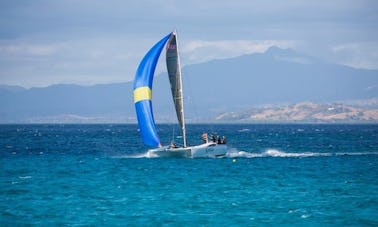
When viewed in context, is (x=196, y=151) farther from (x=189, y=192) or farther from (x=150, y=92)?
(x=189, y=192)

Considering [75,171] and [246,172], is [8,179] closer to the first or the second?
[75,171]

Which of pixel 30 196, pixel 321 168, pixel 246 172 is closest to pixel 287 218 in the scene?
pixel 30 196

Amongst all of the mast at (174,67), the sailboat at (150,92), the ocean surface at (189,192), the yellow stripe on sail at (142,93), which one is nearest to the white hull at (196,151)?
the sailboat at (150,92)

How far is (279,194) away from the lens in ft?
167

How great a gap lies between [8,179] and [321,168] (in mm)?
28216

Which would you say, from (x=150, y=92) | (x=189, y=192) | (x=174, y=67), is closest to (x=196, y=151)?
(x=150, y=92)

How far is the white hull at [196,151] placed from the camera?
76062mm

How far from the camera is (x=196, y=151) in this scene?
7638 centimetres

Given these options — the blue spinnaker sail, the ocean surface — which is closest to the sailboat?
the blue spinnaker sail

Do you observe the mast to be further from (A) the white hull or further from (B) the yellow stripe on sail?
(B) the yellow stripe on sail

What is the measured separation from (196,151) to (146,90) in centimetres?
796

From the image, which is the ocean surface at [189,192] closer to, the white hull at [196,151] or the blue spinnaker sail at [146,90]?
the white hull at [196,151]

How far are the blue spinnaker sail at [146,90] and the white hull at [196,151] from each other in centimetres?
151

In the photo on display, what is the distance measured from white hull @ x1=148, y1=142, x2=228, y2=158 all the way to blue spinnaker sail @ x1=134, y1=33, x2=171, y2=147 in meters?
1.51
